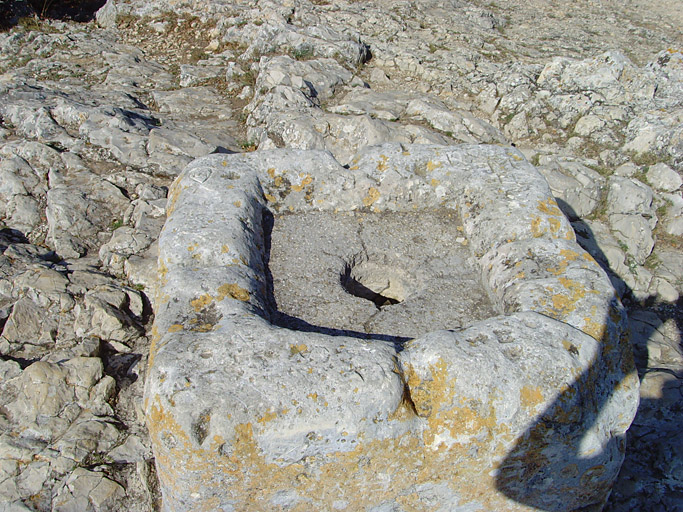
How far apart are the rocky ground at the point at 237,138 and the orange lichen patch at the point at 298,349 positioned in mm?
1710

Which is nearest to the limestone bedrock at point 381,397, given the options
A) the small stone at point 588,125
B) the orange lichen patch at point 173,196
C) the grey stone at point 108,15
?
the orange lichen patch at point 173,196

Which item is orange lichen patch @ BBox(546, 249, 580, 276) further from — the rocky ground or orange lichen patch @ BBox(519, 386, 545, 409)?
the rocky ground

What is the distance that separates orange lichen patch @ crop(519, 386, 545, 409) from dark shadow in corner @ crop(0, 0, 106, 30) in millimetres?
12064

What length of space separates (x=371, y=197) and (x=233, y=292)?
181cm

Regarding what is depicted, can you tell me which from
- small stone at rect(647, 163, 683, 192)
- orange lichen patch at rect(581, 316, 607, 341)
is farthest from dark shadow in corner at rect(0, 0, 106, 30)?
orange lichen patch at rect(581, 316, 607, 341)

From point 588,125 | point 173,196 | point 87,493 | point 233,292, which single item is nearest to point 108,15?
point 173,196

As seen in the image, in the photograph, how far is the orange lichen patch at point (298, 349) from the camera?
9.93ft

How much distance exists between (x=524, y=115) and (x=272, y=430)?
7.33 m

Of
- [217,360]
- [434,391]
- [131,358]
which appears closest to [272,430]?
[217,360]

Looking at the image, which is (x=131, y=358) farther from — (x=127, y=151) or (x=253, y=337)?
(x=127, y=151)

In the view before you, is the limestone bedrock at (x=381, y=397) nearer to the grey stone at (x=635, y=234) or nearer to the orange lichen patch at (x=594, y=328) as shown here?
the orange lichen patch at (x=594, y=328)

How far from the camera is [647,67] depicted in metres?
8.88

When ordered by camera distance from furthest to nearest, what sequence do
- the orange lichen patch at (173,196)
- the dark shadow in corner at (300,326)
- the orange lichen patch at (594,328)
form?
the orange lichen patch at (173,196) → the dark shadow in corner at (300,326) → the orange lichen patch at (594,328)

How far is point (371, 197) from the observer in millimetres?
4805
